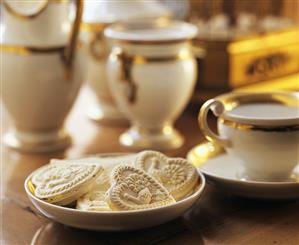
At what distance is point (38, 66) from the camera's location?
2.80 ft

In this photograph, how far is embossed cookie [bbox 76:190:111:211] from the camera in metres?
0.58

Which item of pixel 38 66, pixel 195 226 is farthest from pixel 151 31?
pixel 195 226

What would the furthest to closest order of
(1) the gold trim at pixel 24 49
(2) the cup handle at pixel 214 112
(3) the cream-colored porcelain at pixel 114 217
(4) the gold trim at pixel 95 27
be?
(4) the gold trim at pixel 95 27, (1) the gold trim at pixel 24 49, (2) the cup handle at pixel 214 112, (3) the cream-colored porcelain at pixel 114 217

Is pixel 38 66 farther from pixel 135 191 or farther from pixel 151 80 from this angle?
pixel 135 191

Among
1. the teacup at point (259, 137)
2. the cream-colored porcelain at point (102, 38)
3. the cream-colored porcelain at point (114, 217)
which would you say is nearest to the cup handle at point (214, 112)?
the teacup at point (259, 137)

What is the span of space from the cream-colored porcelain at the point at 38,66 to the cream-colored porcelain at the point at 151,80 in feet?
0.20

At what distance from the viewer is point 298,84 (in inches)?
44.9

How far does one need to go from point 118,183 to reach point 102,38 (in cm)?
45

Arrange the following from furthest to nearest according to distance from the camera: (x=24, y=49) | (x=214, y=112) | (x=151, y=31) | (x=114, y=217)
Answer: (x=151, y=31)
(x=24, y=49)
(x=214, y=112)
(x=114, y=217)

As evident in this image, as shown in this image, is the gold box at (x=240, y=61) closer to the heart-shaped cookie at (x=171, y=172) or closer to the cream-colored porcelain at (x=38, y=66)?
the cream-colored porcelain at (x=38, y=66)

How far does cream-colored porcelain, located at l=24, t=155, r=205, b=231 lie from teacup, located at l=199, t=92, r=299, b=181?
0.35 ft

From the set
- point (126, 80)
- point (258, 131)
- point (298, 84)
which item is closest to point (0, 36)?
point (126, 80)

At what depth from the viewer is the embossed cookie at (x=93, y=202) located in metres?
0.58

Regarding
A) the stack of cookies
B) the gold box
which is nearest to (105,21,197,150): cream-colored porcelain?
the gold box
